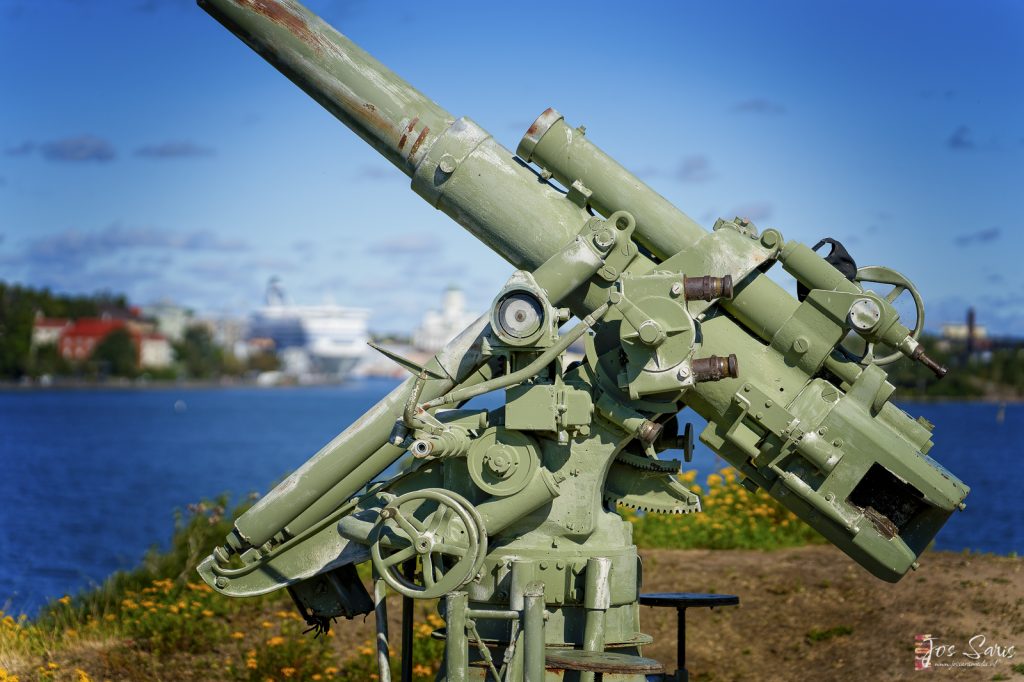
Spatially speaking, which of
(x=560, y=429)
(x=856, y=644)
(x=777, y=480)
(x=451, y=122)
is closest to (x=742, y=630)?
(x=856, y=644)

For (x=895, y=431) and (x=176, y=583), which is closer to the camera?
(x=895, y=431)

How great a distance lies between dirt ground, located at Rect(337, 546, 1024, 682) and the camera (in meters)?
10.9

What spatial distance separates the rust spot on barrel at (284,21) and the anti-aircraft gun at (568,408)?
0.01 metres

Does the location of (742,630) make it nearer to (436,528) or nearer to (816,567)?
(816,567)

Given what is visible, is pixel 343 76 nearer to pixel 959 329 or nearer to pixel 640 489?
pixel 640 489

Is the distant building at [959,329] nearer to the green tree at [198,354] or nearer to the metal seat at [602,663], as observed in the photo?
the metal seat at [602,663]

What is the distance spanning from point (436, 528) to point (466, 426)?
691 millimetres

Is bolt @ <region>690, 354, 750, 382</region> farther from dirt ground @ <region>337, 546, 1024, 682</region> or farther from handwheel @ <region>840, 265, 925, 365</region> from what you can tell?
dirt ground @ <region>337, 546, 1024, 682</region>

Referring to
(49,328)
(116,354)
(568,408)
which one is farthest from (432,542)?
(116,354)

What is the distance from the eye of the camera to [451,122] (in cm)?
859

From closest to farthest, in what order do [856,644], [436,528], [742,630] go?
[436,528] → [856,644] → [742,630]

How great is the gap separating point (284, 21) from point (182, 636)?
17.9 feet

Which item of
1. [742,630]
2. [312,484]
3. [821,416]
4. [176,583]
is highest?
[821,416]
